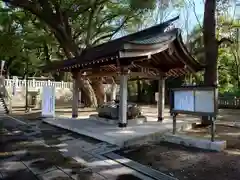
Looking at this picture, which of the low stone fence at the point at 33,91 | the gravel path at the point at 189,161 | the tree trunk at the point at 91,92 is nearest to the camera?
the gravel path at the point at 189,161

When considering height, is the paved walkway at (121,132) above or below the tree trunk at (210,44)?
below

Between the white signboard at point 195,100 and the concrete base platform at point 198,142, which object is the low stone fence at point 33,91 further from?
the concrete base platform at point 198,142

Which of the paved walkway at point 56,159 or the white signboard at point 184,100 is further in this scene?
the white signboard at point 184,100

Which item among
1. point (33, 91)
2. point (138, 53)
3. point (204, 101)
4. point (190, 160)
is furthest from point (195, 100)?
point (33, 91)

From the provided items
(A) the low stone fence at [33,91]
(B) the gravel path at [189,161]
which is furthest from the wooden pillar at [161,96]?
(A) the low stone fence at [33,91]

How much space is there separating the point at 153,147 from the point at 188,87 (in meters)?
2.05

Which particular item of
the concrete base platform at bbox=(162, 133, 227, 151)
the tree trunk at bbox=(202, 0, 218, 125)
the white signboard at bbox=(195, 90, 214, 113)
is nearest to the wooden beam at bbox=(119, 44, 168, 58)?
the white signboard at bbox=(195, 90, 214, 113)

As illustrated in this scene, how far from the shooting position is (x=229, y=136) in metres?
8.05

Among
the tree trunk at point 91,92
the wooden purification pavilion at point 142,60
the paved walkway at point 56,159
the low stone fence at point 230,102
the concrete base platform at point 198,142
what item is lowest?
the paved walkway at point 56,159

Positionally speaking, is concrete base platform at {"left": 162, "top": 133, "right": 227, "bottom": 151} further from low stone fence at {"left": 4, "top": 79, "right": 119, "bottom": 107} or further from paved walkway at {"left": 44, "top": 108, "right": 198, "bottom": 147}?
low stone fence at {"left": 4, "top": 79, "right": 119, "bottom": 107}

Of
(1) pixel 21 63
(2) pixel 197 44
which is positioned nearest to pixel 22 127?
(2) pixel 197 44

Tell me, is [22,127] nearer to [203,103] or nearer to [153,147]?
[153,147]

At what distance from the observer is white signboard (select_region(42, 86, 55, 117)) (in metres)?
12.3

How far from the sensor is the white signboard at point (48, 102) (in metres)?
12.3
